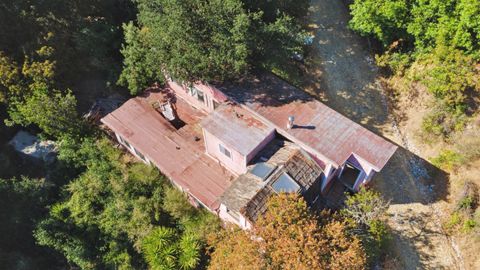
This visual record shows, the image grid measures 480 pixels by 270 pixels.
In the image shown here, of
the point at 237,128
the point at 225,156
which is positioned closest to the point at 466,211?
the point at 237,128

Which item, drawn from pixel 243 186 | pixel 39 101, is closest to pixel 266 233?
pixel 243 186

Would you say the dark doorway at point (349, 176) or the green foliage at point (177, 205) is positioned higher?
the dark doorway at point (349, 176)

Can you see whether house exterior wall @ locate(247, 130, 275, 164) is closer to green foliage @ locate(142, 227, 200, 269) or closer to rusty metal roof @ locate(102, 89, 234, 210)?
rusty metal roof @ locate(102, 89, 234, 210)

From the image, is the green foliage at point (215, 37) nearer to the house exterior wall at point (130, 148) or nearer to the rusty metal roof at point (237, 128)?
the rusty metal roof at point (237, 128)

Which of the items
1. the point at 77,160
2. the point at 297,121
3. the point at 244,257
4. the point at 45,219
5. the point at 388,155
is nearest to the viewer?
the point at 244,257

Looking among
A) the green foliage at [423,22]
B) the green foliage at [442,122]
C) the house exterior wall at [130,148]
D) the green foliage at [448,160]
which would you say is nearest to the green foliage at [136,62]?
the house exterior wall at [130,148]

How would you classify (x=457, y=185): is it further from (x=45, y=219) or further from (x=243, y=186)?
(x=45, y=219)

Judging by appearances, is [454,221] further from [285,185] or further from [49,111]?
[49,111]
